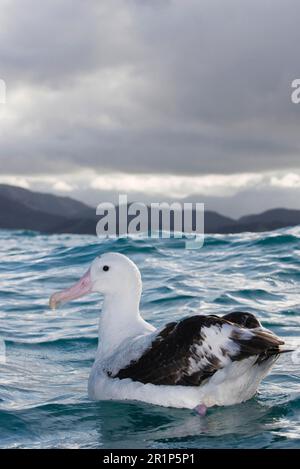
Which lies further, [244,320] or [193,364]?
[244,320]

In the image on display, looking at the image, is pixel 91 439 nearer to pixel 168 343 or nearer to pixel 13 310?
pixel 168 343

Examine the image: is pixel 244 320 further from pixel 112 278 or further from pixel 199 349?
pixel 112 278

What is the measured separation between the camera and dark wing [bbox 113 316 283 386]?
8516 mm

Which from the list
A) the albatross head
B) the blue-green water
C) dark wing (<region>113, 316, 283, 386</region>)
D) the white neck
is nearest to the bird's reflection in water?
the blue-green water

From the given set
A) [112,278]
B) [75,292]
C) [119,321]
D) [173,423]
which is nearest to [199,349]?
[173,423]

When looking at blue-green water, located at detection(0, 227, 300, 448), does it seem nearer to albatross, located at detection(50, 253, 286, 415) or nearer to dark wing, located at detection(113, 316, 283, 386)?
albatross, located at detection(50, 253, 286, 415)

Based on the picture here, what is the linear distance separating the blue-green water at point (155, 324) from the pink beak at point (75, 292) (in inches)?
39.4

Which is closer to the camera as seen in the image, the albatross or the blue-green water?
the blue-green water

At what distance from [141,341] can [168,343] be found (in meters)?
0.54

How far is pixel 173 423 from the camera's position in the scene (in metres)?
8.39

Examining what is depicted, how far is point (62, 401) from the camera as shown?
946cm

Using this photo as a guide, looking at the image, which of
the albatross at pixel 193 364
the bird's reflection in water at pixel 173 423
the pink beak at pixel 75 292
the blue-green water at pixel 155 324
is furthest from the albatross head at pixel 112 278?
the bird's reflection in water at pixel 173 423

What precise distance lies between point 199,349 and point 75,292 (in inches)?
90.1

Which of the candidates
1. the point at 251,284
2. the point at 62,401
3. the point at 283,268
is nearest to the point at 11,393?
the point at 62,401
